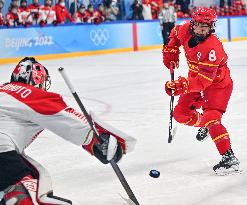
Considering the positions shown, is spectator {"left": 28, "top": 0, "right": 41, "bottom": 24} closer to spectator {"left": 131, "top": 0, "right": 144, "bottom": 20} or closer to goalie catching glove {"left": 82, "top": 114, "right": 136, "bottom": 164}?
spectator {"left": 131, "top": 0, "right": 144, "bottom": 20}

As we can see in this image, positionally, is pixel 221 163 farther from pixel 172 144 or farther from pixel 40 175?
pixel 40 175

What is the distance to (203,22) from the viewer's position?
15.2 feet

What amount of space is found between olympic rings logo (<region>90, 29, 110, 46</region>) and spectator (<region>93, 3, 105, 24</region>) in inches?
11.6

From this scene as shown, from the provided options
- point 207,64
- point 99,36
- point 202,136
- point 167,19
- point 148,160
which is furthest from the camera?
point 167,19

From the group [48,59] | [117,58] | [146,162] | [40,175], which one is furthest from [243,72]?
[40,175]

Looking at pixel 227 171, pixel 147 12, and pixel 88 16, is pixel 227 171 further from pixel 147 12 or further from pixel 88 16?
pixel 147 12

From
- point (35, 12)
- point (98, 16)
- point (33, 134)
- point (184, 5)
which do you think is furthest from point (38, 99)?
point (184, 5)

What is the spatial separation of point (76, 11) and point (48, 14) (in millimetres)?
2013

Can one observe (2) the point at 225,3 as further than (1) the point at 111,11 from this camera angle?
Yes

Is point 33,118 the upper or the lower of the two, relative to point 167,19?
upper

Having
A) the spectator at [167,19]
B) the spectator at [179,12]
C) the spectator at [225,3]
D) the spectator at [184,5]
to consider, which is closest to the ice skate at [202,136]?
the spectator at [167,19]

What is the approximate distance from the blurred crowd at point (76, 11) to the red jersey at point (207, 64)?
11678 mm

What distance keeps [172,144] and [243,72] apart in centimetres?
693

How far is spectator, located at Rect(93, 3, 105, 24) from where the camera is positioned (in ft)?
60.7
